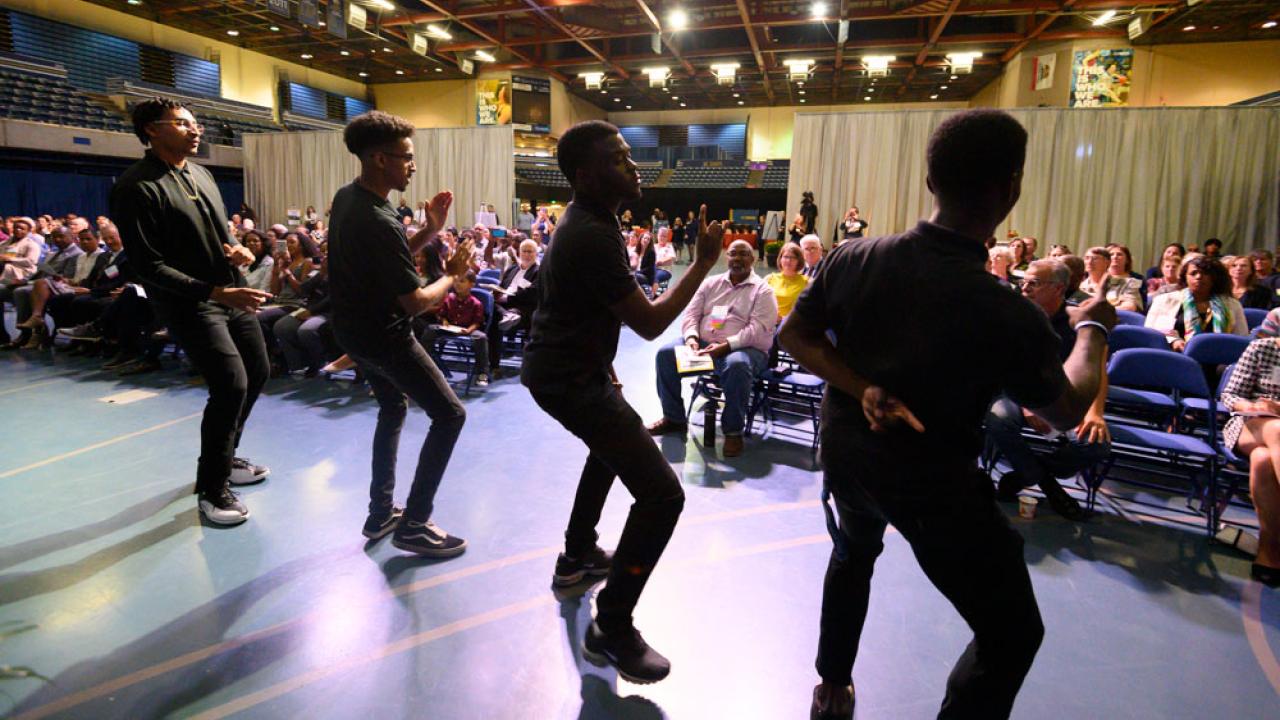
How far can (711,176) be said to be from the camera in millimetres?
24094

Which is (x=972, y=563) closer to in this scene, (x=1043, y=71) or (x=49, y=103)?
(x=1043, y=71)

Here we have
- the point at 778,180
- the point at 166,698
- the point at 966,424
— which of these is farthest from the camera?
the point at 778,180

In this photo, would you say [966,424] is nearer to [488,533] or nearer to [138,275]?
[488,533]

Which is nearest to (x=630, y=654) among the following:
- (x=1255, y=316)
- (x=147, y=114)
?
(x=147, y=114)

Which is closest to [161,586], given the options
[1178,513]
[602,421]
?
[602,421]

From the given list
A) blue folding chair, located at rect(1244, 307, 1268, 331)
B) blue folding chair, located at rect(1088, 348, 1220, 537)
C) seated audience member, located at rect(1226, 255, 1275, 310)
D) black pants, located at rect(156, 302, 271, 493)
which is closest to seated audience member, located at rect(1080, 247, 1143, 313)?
seated audience member, located at rect(1226, 255, 1275, 310)

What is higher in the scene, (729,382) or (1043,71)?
(1043,71)

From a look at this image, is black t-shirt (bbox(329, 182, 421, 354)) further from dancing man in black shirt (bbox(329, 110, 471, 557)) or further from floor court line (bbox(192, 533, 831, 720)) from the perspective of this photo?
floor court line (bbox(192, 533, 831, 720))

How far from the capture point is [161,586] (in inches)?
98.8

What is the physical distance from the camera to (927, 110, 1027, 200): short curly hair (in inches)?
46.4

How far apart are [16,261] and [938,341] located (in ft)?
33.5

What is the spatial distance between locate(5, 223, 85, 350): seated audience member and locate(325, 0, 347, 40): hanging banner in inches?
276

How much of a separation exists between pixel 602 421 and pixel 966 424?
100cm

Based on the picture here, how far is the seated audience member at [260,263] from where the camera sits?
6570 mm
